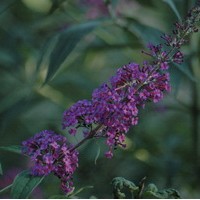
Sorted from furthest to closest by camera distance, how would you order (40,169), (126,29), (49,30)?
1. (49,30)
2. (126,29)
3. (40,169)

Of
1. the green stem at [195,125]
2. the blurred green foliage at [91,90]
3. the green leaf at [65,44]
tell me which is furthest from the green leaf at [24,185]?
the green stem at [195,125]

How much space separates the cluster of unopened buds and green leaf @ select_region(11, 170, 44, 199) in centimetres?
2

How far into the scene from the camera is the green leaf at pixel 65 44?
1687 mm

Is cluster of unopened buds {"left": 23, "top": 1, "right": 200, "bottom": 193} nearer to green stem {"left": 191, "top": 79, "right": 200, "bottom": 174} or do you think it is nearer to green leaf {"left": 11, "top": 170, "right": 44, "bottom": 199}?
green leaf {"left": 11, "top": 170, "right": 44, "bottom": 199}

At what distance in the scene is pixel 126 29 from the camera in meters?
2.22

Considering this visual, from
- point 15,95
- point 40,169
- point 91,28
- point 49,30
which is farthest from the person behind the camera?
point 49,30

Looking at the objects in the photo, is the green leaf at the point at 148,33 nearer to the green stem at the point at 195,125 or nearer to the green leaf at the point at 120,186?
the green stem at the point at 195,125

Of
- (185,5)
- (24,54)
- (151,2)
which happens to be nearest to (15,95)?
(24,54)

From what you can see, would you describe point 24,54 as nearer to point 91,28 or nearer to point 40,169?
point 91,28

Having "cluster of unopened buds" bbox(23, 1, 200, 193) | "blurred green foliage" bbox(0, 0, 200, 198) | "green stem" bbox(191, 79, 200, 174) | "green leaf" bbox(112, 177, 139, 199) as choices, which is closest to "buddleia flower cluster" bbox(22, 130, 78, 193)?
"cluster of unopened buds" bbox(23, 1, 200, 193)

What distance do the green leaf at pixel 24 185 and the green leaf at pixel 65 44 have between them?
1.38 feet

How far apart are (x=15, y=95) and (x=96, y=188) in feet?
2.45

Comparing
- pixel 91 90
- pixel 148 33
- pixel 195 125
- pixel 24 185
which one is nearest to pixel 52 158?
pixel 24 185

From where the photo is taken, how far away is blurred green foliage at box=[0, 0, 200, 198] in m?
2.44
